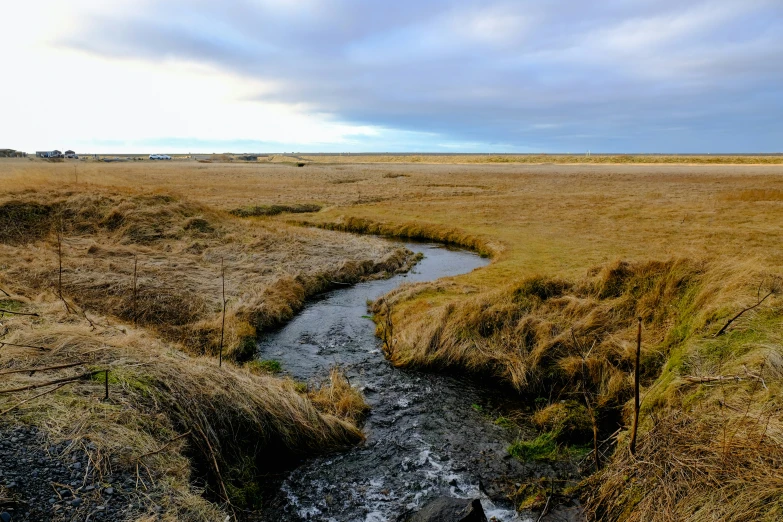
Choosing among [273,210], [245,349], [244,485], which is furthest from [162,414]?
[273,210]

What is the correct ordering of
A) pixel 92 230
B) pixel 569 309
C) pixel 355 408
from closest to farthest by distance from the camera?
pixel 355 408 < pixel 569 309 < pixel 92 230

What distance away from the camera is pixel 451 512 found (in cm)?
595

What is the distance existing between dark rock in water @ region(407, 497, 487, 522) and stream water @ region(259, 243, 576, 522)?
52 centimetres

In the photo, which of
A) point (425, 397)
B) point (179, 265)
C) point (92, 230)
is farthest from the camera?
point (92, 230)

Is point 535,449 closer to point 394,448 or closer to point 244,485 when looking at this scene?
point 394,448

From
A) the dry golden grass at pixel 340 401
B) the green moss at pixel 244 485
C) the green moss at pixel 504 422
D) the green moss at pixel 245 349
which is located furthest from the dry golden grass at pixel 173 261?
the green moss at pixel 504 422

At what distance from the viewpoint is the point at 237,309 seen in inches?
546

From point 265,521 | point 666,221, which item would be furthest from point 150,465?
point 666,221

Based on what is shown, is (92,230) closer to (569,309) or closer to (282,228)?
(282,228)

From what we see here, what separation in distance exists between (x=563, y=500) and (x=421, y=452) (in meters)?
2.27

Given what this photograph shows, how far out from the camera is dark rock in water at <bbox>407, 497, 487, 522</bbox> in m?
5.84

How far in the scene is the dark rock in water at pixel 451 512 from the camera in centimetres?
584

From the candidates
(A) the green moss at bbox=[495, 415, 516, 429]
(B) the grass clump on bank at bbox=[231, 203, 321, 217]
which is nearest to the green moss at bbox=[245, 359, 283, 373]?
(A) the green moss at bbox=[495, 415, 516, 429]

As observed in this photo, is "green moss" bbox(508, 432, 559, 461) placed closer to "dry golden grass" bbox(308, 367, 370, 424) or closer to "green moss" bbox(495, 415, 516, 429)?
"green moss" bbox(495, 415, 516, 429)
